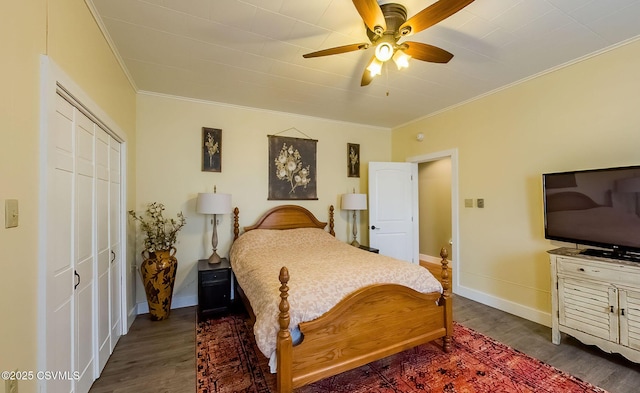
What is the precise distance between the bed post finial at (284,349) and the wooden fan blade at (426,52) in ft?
5.95

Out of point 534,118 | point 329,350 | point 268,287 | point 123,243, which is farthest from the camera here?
point 534,118

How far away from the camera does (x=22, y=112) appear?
1.16 metres

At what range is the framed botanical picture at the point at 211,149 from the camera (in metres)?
3.58

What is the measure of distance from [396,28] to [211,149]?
270 centimetres

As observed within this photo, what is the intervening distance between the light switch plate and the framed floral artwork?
2.88 meters

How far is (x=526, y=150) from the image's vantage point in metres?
3.02

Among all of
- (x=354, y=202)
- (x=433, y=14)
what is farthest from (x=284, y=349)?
(x=354, y=202)

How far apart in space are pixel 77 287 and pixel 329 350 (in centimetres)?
171

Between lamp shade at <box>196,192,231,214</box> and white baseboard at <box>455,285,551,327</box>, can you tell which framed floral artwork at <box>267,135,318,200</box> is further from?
white baseboard at <box>455,285,551,327</box>

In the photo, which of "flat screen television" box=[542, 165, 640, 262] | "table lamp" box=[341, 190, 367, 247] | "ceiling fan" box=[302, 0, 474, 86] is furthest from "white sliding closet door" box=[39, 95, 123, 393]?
"flat screen television" box=[542, 165, 640, 262]

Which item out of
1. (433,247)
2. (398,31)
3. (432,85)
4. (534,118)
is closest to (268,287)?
(398,31)

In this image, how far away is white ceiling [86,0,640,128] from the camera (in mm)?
1899

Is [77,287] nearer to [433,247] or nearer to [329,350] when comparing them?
[329,350]

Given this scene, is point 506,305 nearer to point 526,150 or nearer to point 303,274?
point 526,150
